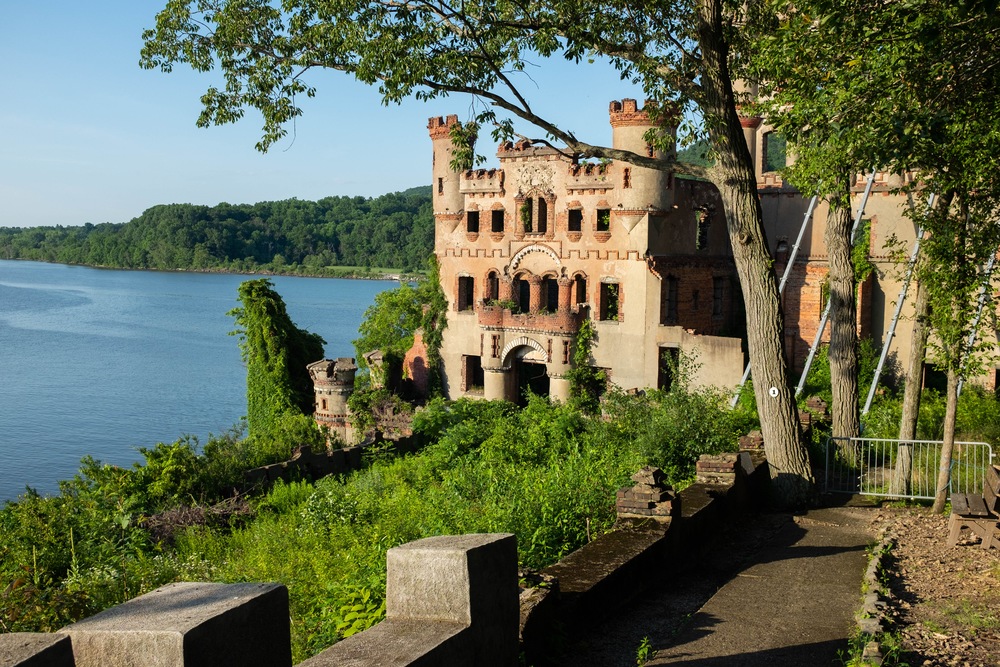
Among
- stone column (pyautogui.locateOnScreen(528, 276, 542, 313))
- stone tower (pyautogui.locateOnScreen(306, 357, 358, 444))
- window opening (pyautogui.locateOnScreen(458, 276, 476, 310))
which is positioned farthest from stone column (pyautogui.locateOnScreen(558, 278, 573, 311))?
stone tower (pyautogui.locateOnScreen(306, 357, 358, 444))

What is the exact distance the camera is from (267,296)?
116 feet

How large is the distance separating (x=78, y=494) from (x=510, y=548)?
15042mm

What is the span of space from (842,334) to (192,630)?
13.5m

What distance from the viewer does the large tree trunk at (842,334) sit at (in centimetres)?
1514

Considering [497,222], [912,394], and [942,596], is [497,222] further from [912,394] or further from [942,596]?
[942,596]

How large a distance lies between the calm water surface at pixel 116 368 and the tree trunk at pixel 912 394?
24.5m

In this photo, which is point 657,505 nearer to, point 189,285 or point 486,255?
point 486,255

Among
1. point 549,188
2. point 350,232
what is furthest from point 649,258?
point 350,232

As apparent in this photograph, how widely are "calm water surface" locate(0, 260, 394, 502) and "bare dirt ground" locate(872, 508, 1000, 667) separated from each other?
25683 mm

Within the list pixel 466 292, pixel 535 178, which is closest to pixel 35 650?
pixel 535 178

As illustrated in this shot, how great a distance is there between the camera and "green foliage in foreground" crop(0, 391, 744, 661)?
8.00 m

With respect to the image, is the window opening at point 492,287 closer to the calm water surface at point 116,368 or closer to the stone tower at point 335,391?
the stone tower at point 335,391

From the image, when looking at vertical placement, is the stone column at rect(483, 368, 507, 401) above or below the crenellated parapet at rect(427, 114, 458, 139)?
below

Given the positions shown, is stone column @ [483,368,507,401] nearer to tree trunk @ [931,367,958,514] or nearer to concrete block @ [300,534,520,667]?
tree trunk @ [931,367,958,514]
